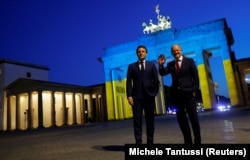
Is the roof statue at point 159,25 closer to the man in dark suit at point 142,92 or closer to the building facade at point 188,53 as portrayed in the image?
the building facade at point 188,53

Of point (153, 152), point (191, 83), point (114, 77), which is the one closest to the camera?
point (153, 152)

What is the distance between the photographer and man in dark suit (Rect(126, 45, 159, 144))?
5395 mm

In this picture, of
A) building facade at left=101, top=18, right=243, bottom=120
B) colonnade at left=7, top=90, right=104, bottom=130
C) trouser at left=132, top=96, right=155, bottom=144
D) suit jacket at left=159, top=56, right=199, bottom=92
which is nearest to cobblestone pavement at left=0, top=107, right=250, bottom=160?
trouser at left=132, top=96, right=155, bottom=144

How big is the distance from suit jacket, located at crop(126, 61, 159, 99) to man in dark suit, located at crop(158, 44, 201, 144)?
0.49 m

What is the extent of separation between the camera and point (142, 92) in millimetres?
5453

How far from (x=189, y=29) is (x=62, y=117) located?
1095 inches

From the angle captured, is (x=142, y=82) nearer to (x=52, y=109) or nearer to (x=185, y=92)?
(x=185, y=92)

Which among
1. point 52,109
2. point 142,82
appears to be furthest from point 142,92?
point 52,109

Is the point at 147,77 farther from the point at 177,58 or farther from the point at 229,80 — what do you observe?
the point at 229,80

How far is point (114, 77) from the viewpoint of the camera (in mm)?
49312

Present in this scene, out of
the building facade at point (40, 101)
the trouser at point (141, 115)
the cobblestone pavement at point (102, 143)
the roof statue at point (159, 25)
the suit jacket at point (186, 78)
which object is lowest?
the cobblestone pavement at point (102, 143)

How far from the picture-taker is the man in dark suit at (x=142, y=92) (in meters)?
5.39

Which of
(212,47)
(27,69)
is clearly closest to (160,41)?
(212,47)

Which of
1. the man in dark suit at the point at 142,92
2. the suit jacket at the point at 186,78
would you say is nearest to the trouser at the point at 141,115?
the man in dark suit at the point at 142,92
